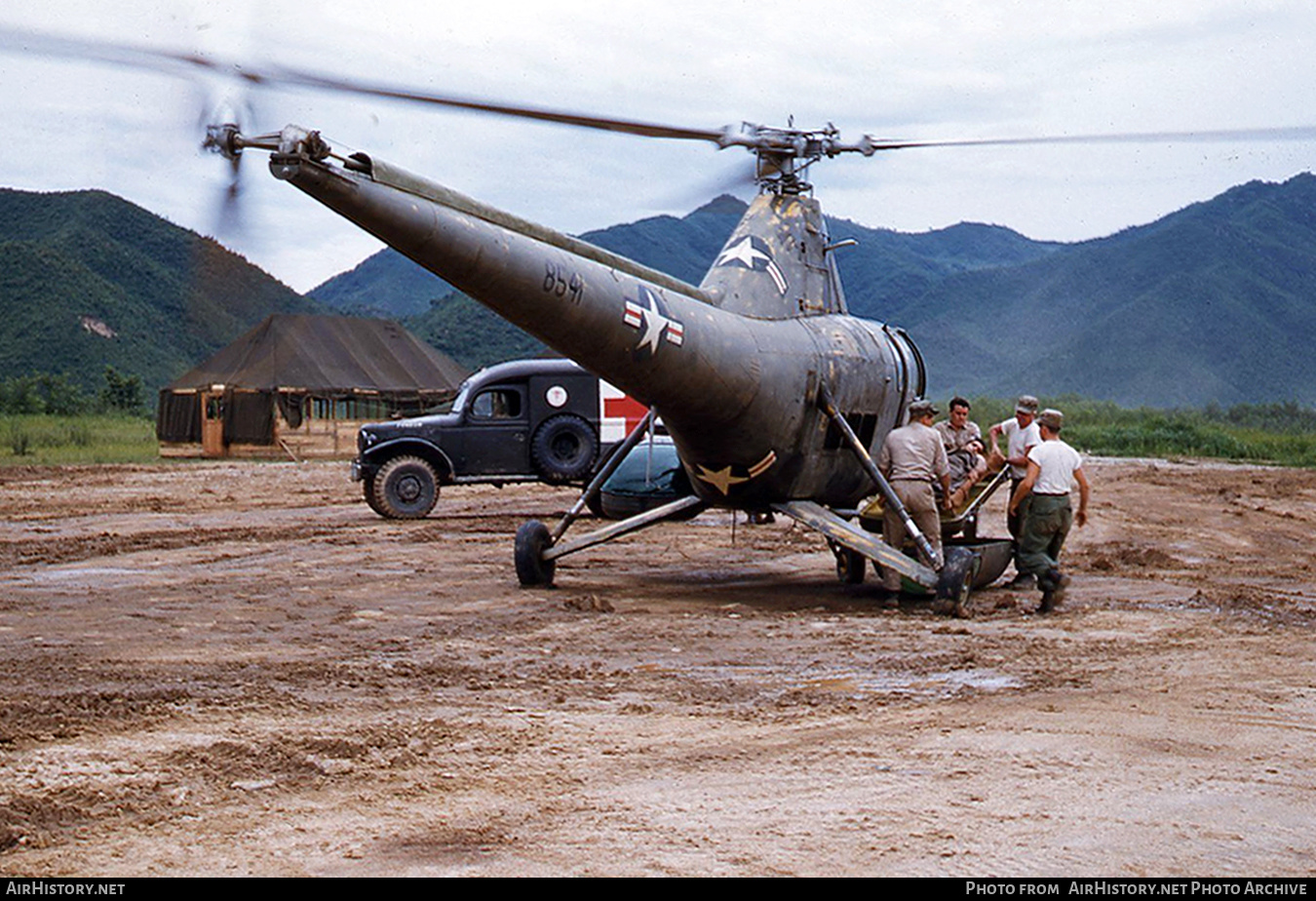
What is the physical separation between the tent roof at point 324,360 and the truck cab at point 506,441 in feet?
61.9

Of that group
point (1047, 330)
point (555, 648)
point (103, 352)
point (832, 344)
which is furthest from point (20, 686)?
point (1047, 330)

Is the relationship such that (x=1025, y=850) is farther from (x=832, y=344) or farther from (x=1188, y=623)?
(x=832, y=344)

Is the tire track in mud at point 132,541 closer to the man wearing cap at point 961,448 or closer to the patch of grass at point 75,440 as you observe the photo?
the man wearing cap at point 961,448

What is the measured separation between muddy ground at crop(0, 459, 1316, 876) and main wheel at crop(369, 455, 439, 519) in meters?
6.10

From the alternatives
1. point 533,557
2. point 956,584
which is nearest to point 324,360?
point 533,557

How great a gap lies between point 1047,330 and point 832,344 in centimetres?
14633

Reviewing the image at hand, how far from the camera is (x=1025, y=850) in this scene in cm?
464

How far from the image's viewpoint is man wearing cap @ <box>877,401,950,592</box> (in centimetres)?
1145

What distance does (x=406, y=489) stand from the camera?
2020 cm

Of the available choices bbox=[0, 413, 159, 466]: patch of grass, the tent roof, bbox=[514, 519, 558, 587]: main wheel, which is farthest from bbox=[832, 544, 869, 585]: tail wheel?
the tent roof

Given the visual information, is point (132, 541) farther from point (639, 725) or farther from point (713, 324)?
point (639, 725)

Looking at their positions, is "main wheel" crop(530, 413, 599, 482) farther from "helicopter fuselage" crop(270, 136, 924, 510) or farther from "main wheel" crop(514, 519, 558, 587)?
"main wheel" crop(514, 519, 558, 587)

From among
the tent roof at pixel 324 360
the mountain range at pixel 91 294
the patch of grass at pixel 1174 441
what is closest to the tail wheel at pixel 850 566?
the tent roof at pixel 324 360

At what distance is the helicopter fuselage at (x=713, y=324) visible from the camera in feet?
28.1
